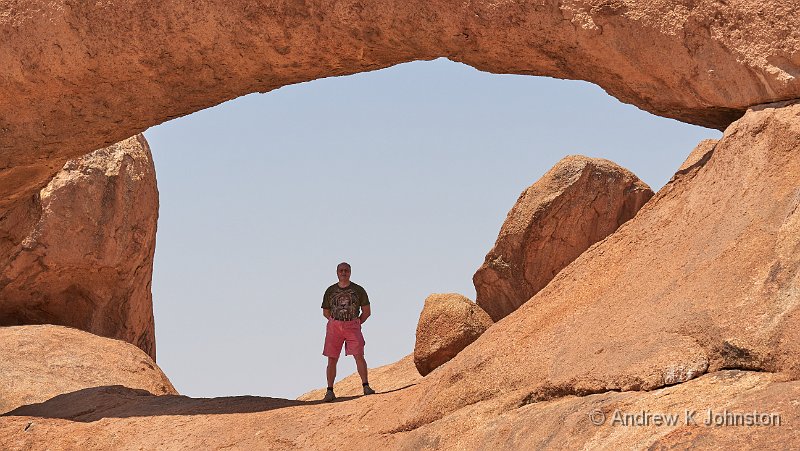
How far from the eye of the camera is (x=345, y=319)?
887 cm

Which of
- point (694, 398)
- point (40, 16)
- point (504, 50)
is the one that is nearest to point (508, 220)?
point (504, 50)

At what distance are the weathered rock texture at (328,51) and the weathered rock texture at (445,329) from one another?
3457mm

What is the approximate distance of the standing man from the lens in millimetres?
8875

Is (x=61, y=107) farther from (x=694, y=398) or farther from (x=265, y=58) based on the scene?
(x=694, y=398)

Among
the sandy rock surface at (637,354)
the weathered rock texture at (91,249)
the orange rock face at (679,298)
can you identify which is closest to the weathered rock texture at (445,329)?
the sandy rock surface at (637,354)

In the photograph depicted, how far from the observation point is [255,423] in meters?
7.89

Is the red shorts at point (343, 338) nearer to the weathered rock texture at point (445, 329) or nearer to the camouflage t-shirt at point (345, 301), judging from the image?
the camouflage t-shirt at point (345, 301)

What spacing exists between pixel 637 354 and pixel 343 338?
3.76 m

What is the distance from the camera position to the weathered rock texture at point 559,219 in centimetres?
1277

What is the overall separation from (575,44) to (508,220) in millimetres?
6009

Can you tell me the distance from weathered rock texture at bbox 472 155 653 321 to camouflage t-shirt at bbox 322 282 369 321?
4358mm

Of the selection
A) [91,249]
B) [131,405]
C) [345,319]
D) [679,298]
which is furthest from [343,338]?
[91,249]

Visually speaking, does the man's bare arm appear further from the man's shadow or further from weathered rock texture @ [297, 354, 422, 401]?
weathered rock texture @ [297, 354, 422, 401]

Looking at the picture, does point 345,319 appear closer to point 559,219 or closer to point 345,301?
point 345,301
